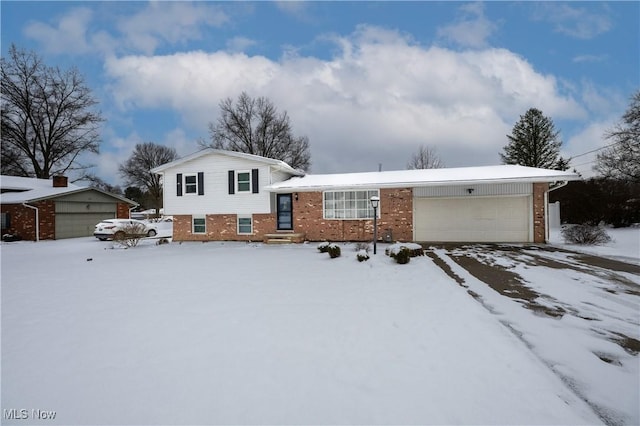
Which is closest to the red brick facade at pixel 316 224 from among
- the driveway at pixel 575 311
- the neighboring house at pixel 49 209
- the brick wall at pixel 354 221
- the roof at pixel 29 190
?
the brick wall at pixel 354 221

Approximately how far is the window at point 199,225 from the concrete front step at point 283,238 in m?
4.11

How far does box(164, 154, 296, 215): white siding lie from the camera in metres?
15.7

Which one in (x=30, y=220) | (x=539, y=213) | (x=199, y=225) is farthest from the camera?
(x=30, y=220)

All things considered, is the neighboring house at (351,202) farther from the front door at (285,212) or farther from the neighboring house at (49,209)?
the neighboring house at (49,209)

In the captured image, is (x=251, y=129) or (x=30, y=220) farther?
(x=251, y=129)

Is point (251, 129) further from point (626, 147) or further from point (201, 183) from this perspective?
point (626, 147)

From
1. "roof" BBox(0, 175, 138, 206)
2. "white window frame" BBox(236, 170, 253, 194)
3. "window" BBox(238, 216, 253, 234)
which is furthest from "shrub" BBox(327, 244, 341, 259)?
"roof" BBox(0, 175, 138, 206)

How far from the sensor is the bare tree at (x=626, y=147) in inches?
712

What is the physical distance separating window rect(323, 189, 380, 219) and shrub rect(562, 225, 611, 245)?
327 inches

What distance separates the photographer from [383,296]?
5.64m

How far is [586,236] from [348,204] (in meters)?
9.94

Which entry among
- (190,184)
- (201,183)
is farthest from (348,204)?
(190,184)

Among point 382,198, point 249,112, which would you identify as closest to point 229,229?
point 382,198

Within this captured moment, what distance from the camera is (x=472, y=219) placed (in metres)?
13.8
